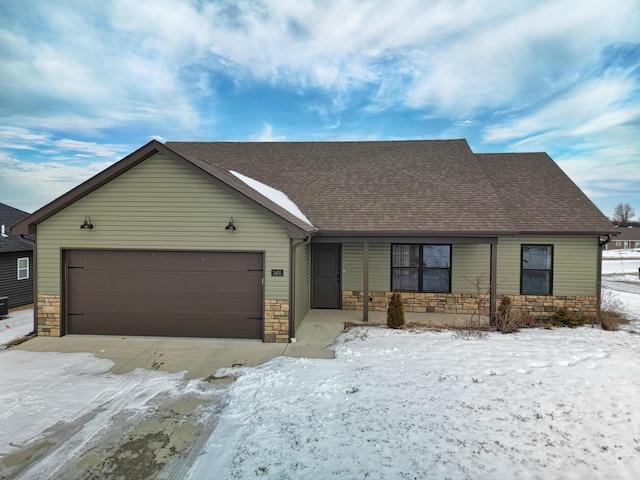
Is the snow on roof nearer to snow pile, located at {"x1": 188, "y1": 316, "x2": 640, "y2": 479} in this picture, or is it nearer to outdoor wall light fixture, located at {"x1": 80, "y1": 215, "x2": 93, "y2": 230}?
outdoor wall light fixture, located at {"x1": 80, "y1": 215, "x2": 93, "y2": 230}

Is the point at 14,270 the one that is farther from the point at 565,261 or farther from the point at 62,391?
the point at 565,261

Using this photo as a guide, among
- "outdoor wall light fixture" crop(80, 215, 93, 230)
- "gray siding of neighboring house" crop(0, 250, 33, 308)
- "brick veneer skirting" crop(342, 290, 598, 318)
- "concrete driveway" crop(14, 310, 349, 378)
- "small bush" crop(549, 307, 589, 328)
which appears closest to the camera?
"concrete driveway" crop(14, 310, 349, 378)

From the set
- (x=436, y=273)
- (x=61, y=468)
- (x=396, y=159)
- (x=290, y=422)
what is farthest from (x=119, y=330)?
(x=396, y=159)

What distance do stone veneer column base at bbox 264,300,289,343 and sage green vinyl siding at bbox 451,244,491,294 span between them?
5.83 metres

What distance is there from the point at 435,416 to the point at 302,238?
4616mm

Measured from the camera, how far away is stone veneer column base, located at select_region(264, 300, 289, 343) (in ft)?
26.6

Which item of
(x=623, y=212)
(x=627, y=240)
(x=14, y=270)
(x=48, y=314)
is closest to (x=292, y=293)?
(x=48, y=314)

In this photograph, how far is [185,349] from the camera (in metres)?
7.61

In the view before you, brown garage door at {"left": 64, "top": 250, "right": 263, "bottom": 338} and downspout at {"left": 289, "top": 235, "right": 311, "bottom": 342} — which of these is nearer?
downspout at {"left": 289, "top": 235, "right": 311, "bottom": 342}

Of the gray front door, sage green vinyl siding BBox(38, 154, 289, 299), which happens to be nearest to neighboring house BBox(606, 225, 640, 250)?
the gray front door

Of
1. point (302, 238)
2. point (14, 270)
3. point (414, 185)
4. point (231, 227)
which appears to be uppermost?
point (414, 185)

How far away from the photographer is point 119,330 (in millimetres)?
8531

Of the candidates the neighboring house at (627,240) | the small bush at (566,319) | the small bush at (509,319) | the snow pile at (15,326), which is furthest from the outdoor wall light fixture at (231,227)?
the neighboring house at (627,240)

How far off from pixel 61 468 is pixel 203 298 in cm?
480
